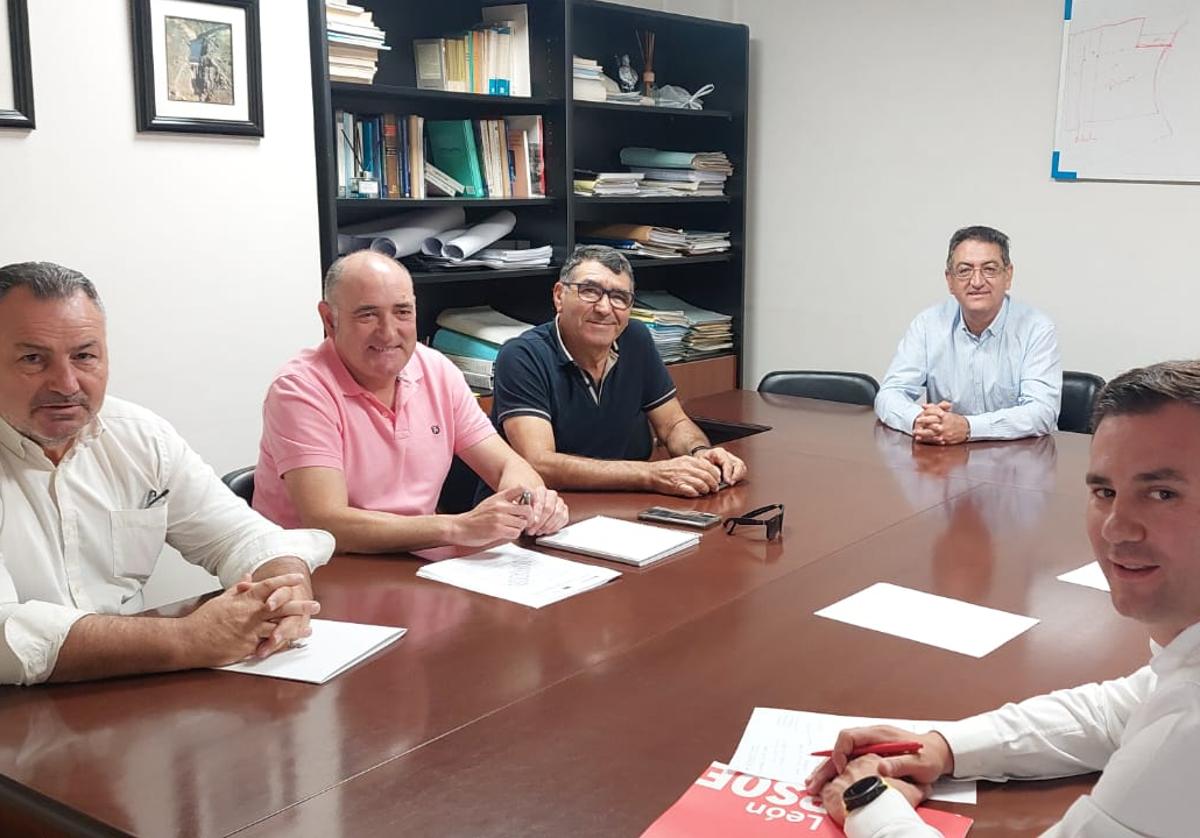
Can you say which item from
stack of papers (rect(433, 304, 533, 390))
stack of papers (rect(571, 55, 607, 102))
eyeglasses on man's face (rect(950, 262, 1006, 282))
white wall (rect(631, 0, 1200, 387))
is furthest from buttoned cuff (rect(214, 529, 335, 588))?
white wall (rect(631, 0, 1200, 387))

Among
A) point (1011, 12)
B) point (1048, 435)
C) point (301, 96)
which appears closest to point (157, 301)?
point (301, 96)

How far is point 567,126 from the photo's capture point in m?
4.27

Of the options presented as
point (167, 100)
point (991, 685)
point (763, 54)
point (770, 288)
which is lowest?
point (991, 685)

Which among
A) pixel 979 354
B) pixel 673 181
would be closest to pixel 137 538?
pixel 979 354

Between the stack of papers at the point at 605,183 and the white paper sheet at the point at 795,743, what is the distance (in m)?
3.23

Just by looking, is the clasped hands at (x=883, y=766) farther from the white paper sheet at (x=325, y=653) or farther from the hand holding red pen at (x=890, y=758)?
the white paper sheet at (x=325, y=653)

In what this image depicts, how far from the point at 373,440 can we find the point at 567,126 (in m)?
2.10

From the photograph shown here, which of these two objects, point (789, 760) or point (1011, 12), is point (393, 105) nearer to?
point (1011, 12)

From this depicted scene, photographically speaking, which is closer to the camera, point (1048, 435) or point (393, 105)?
point (1048, 435)

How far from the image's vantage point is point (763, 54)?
5160 millimetres

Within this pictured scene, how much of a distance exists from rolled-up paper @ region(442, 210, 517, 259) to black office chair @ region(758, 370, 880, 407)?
1.11 metres

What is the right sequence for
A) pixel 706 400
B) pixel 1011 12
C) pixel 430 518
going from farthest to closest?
1. pixel 1011 12
2. pixel 706 400
3. pixel 430 518

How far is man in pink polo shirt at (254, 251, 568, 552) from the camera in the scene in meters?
2.27

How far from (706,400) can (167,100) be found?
1.98 m
